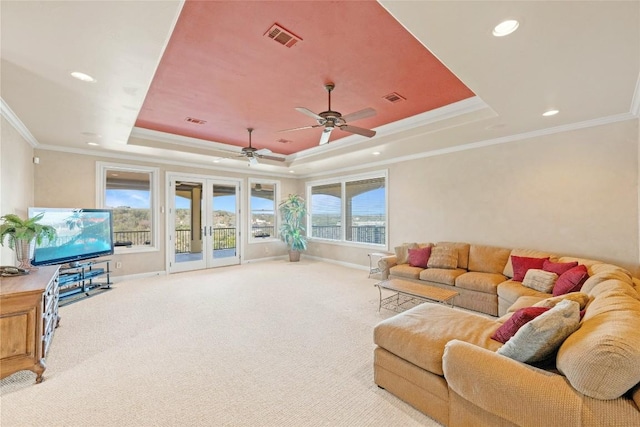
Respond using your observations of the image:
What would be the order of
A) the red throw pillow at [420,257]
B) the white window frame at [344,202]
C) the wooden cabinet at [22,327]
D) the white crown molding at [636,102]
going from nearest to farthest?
the wooden cabinet at [22,327]
the white crown molding at [636,102]
the red throw pillow at [420,257]
the white window frame at [344,202]

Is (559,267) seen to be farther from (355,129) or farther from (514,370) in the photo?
(355,129)

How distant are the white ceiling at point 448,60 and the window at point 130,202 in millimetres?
1457

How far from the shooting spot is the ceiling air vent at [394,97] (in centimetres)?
352

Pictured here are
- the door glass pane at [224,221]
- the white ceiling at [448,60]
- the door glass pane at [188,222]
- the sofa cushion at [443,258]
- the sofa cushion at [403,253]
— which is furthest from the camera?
the door glass pane at [224,221]

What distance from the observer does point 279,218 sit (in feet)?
27.9

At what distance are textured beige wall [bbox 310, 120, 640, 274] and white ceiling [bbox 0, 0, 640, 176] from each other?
0.34 metres

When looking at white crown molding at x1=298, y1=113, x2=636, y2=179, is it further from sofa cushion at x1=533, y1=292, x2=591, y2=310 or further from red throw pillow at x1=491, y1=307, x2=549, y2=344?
red throw pillow at x1=491, y1=307, x2=549, y2=344

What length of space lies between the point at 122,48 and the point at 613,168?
18.5ft

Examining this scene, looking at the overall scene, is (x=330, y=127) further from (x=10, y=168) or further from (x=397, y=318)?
(x=10, y=168)

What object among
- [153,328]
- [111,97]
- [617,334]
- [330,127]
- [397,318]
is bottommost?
[153,328]

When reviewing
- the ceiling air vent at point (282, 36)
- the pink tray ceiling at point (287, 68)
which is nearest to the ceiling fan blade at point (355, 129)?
the pink tray ceiling at point (287, 68)

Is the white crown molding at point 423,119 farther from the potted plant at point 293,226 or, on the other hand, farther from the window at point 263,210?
the window at point 263,210

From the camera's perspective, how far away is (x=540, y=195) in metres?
4.26

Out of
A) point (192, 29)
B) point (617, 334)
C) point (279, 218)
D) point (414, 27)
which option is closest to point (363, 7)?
point (414, 27)
